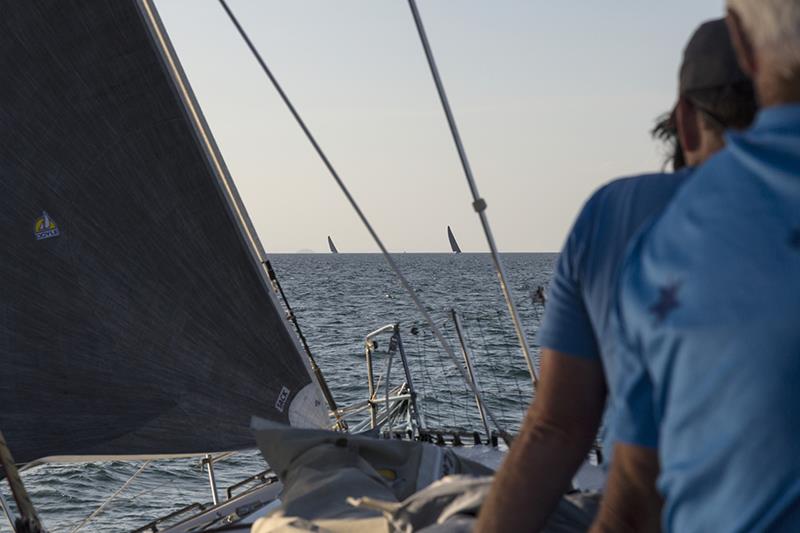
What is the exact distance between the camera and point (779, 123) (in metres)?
0.71

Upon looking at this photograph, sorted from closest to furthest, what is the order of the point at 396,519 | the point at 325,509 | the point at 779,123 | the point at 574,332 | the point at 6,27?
the point at 779,123 < the point at 574,332 < the point at 396,519 < the point at 325,509 < the point at 6,27

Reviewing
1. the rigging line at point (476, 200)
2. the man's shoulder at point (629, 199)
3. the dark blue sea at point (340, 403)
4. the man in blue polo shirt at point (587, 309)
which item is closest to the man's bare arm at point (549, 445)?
the man in blue polo shirt at point (587, 309)

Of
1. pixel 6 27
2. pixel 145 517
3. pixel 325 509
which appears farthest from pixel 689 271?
pixel 145 517

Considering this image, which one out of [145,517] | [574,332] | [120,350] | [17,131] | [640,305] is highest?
[17,131]

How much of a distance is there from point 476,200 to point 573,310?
5.27 ft

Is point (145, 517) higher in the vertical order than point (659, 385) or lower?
lower

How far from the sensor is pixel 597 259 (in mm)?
1122

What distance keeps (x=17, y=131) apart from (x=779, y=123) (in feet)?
13.7

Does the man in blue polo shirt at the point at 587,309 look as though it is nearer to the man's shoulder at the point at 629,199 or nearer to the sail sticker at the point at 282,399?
the man's shoulder at the point at 629,199

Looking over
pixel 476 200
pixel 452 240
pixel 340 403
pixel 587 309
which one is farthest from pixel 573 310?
pixel 452 240

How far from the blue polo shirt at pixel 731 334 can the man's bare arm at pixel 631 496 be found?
13cm

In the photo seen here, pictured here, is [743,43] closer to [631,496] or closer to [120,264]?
[631,496]

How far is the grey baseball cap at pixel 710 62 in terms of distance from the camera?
1.05 meters

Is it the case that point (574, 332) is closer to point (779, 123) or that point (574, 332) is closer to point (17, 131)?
point (779, 123)
